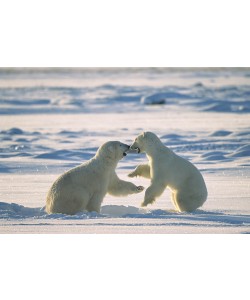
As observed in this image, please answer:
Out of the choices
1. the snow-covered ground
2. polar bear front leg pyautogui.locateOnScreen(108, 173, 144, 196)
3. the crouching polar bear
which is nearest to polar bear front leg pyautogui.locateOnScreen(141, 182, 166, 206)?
the crouching polar bear

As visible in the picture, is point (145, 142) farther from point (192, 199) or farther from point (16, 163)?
point (16, 163)

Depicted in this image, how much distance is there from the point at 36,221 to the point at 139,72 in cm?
3059

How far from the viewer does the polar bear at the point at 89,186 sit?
711 centimetres

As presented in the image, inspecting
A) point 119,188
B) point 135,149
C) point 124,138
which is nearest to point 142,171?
point 135,149

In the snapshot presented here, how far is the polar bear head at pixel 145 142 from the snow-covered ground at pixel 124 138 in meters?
0.59

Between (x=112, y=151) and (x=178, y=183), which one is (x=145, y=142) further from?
(x=178, y=183)

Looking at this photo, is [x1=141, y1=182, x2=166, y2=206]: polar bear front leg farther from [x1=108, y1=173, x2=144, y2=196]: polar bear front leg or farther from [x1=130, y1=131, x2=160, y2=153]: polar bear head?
[x1=130, y1=131, x2=160, y2=153]: polar bear head

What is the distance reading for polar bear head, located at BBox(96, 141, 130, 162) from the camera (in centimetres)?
753

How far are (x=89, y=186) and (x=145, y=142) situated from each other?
88cm

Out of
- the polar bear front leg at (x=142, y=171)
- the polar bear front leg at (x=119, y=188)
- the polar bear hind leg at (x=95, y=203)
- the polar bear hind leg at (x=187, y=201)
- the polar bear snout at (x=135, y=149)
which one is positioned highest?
the polar bear snout at (x=135, y=149)

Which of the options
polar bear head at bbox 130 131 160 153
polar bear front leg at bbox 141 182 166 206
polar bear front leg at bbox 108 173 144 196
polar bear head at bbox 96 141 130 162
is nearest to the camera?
polar bear front leg at bbox 141 182 166 206

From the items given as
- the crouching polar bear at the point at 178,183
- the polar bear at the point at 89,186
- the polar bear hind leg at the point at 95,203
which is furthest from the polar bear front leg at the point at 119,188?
the polar bear hind leg at the point at 95,203

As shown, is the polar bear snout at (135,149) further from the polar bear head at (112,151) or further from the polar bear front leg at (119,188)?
the polar bear front leg at (119,188)

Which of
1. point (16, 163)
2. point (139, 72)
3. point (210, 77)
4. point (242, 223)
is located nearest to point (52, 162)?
point (16, 163)
